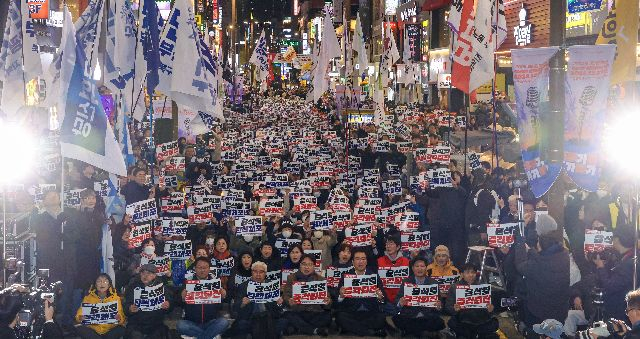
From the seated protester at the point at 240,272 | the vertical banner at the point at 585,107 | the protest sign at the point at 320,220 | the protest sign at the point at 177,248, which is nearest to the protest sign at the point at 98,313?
the seated protester at the point at 240,272

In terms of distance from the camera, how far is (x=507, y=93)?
46375 millimetres

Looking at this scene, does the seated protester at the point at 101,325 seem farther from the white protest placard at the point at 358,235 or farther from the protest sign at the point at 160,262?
the white protest placard at the point at 358,235

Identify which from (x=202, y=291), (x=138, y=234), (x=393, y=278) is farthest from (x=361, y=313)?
(x=138, y=234)

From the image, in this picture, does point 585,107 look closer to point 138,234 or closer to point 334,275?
point 334,275

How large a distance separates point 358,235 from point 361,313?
239 cm

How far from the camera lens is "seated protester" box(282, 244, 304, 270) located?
13.3 m

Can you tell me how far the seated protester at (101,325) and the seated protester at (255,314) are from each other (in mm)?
1555

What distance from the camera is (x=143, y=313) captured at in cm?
1176

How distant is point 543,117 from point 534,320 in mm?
2615

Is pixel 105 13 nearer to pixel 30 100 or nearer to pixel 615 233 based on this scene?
pixel 615 233

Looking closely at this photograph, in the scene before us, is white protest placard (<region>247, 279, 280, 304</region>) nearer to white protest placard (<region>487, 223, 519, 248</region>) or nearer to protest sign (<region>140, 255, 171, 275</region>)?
protest sign (<region>140, 255, 171, 275</region>)

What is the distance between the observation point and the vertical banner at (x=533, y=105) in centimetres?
1174

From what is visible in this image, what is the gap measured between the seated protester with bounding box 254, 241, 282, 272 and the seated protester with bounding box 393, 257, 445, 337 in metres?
1.84

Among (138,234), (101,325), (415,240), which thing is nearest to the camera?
(101,325)
